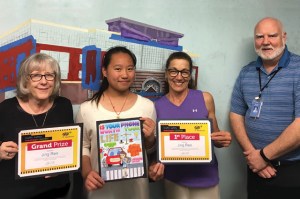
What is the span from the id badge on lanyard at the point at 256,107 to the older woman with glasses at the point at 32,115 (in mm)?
1205

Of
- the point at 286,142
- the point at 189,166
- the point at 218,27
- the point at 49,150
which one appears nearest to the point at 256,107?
the point at 286,142

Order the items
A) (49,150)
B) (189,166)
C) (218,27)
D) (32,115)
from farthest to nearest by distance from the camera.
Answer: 1. (218,27)
2. (189,166)
3. (32,115)
4. (49,150)

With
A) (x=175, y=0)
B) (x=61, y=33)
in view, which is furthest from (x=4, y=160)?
(x=175, y=0)

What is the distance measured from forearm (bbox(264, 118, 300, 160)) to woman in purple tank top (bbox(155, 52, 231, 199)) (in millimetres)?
342

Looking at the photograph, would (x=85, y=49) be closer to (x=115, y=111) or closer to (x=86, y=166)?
(x=115, y=111)

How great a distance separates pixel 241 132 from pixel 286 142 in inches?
12.8

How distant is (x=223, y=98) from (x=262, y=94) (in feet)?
1.78

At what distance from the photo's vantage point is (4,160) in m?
1.54

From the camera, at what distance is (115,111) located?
1731 mm

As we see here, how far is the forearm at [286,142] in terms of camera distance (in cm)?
177

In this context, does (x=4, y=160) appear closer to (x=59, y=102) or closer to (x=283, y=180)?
(x=59, y=102)

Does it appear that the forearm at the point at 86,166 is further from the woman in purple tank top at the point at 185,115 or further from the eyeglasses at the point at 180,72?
the eyeglasses at the point at 180,72

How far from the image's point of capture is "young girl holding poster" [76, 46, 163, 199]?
5.57 ft

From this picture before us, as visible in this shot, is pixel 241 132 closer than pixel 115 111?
No
